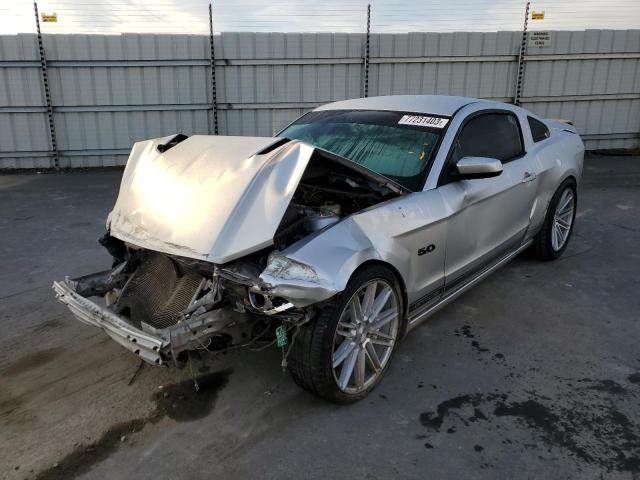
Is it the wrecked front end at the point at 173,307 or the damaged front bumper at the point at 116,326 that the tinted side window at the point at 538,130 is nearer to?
the wrecked front end at the point at 173,307

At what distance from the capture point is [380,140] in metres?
3.59

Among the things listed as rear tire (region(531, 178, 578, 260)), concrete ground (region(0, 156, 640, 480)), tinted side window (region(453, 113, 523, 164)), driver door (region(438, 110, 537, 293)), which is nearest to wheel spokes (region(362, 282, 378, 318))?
concrete ground (region(0, 156, 640, 480))

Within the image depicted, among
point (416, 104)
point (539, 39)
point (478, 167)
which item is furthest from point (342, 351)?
point (539, 39)

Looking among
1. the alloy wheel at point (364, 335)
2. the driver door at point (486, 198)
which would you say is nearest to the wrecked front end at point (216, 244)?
the alloy wheel at point (364, 335)

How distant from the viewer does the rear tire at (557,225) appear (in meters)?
4.71

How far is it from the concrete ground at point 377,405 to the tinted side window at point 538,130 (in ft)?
4.35

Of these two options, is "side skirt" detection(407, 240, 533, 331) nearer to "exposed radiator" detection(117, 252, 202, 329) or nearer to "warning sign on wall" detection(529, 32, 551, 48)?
"exposed radiator" detection(117, 252, 202, 329)

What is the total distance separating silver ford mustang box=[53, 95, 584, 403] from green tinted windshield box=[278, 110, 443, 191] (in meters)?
0.01

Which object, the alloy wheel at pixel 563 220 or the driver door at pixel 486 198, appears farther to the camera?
the alloy wheel at pixel 563 220

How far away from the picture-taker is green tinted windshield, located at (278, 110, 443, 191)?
3.34 meters

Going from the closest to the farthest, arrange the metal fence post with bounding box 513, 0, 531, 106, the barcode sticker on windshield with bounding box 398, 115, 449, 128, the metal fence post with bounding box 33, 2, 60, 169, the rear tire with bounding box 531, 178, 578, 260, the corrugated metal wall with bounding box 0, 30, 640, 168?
the barcode sticker on windshield with bounding box 398, 115, 449, 128 → the rear tire with bounding box 531, 178, 578, 260 → the metal fence post with bounding box 33, 2, 60, 169 → the corrugated metal wall with bounding box 0, 30, 640, 168 → the metal fence post with bounding box 513, 0, 531, 106

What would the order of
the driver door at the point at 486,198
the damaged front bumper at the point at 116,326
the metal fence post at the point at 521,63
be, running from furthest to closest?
the metal fence post at the point at 521,63 → the driver door at the point at 486,198 → the damaged front bumper at the point at 116,326

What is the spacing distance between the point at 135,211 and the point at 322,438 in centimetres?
161

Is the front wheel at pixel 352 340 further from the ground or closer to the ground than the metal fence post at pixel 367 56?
closer to the ground
